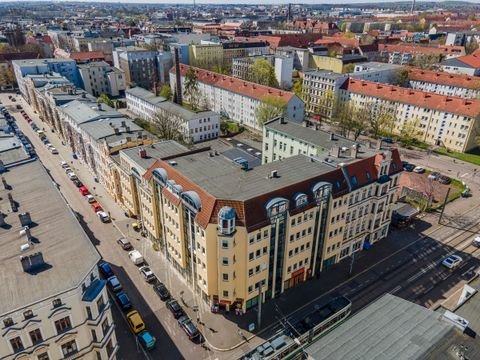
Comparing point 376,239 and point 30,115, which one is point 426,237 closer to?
point 376,239

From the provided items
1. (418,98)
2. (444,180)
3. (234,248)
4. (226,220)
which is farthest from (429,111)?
(226,220)

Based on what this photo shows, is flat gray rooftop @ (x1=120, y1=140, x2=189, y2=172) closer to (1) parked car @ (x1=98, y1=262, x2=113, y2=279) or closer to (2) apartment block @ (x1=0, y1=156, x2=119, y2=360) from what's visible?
(1) parked car @ (x1=98, y1=262, x2=113, y2=279)

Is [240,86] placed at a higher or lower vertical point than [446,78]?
lower

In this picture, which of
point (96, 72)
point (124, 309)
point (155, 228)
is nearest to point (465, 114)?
point (155, 228)

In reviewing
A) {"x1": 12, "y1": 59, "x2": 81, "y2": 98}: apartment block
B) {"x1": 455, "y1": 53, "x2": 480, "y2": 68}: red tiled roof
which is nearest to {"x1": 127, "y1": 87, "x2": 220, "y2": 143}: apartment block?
{"x1": 12, "y1": 59, "x2": 81, "y2": 98}: apartment block

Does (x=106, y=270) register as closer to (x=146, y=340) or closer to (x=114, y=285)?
(x=114, y=285)

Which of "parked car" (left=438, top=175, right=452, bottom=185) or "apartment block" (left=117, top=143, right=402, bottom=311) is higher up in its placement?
"apartment block" (left=117, top=143, right=402, bottom=311)

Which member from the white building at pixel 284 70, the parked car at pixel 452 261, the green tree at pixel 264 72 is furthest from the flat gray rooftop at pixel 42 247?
the white building at pixel 284 70
